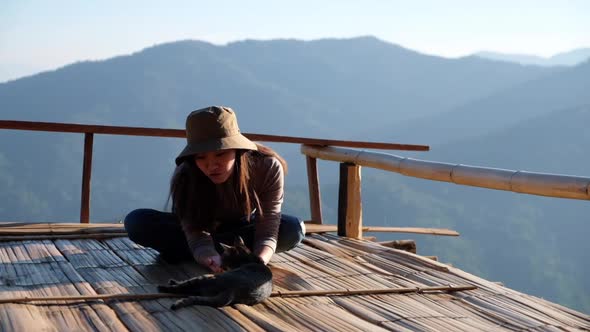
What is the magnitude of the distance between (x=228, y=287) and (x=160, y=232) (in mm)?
830

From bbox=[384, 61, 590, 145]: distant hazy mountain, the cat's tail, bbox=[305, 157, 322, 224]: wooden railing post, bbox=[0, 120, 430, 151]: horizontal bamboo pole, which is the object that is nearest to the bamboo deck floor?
the cat's tail

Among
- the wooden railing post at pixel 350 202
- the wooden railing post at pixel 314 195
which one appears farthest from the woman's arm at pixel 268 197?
the wooden railing post at pixel 314 195

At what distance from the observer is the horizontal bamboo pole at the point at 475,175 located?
7.84 ft

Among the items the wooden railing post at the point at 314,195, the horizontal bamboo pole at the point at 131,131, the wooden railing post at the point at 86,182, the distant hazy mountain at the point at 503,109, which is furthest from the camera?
the distant hazy mountain at the point at 503,109

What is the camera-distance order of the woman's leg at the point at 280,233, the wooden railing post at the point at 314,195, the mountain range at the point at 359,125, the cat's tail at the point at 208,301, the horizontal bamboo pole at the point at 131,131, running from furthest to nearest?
1. the mountain range at the point at 359,125
2. the wooden railing post at the point at 314,195
3. the horizontal bamboo pole at the point at 131,131
4. the woman's leg at the point at 280,233
5. the cat's tail at the point at 208,301

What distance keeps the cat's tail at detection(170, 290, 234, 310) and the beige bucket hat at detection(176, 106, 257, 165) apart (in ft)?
1.65

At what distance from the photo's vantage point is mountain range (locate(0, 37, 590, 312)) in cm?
6288

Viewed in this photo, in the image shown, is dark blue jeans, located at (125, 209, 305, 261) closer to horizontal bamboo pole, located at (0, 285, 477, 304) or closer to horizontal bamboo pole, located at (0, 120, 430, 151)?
horizontal bamboo pole, located at (0, 285, 477, 304)

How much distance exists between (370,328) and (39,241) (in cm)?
191

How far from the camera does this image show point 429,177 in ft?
10.5

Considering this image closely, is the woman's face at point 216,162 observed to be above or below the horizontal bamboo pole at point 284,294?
above

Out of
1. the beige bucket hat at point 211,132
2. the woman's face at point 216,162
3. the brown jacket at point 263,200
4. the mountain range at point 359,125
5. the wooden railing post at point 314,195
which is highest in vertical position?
the beige bucket hat at point 211,132

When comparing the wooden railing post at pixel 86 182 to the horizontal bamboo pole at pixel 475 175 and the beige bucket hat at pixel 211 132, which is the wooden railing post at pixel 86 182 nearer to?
the horizontal bamboo pole at pixel 475 175

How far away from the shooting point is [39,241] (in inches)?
132
